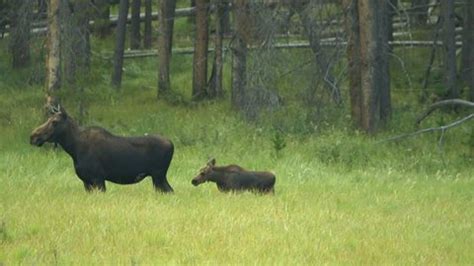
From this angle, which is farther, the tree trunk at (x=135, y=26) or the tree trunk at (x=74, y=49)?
the tree trunk at (x=135, y=26)

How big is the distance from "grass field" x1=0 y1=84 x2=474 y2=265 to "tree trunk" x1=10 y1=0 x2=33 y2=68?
3.05 meters

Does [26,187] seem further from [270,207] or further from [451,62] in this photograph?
[451,62]

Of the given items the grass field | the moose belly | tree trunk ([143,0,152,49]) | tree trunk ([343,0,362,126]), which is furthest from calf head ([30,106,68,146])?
tree trunk ([143,0,152,49])

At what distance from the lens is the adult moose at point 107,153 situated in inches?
595

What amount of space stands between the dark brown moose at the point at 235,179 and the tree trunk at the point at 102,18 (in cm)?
1870

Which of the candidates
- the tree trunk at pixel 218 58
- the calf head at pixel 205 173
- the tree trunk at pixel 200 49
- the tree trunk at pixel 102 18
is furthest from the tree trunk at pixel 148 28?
the calf head at pixel 205 173

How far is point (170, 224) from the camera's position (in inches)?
484

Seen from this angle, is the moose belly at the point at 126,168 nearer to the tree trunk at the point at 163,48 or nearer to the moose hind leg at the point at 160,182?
the moose hind leg at the point at 160,182

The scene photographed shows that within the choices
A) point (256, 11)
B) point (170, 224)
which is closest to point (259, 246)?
point (170, 224)

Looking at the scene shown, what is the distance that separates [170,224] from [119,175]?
3071 millimetres

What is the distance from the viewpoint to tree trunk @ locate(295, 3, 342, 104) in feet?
80.9

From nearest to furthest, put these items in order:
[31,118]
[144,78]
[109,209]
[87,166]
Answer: [109,209] → [87,166] → [31,118] → [144,78]

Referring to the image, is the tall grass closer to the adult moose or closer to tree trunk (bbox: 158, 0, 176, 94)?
the adult moose

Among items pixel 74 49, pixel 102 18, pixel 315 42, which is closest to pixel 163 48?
pixel 102 18
